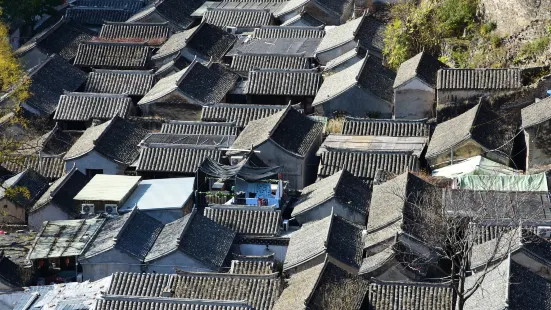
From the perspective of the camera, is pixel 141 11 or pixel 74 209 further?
pixel 141 11

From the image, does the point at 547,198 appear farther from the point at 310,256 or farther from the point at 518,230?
the point at 310,256

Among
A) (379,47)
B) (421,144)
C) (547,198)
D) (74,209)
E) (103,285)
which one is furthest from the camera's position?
(379,47)

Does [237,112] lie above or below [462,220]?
above

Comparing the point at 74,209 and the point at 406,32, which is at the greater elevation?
the point at 406,32

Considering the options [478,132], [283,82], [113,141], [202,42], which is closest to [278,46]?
[202,42]

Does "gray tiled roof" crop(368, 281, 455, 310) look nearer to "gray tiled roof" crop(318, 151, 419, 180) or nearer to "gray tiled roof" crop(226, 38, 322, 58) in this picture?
"gray tiled roof" crop(318, 151, 419, 180)

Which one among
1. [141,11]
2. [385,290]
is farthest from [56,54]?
[385,290]

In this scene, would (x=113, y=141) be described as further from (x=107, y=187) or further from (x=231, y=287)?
(x=231, y=287)
